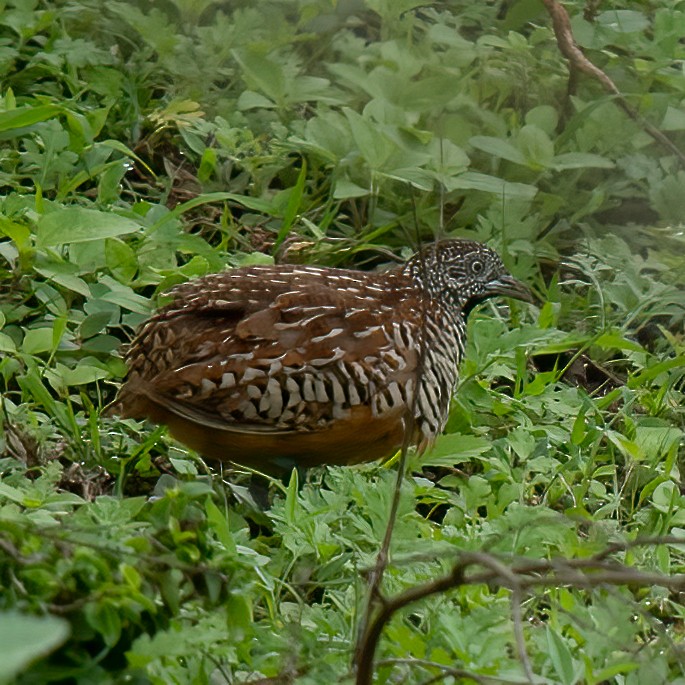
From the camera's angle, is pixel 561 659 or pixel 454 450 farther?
Answer: pixel 454 450

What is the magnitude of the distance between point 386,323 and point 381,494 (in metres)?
0.78

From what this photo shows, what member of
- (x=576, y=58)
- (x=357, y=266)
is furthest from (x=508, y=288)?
(x=576, y=58)

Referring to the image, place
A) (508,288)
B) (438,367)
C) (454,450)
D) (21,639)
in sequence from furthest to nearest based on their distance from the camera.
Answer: (508,288), (454,450), (438,367), (21,639)

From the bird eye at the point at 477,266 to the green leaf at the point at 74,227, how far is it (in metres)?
1.29

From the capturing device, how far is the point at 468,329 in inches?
220

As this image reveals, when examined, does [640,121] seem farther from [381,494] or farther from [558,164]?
[381,494]

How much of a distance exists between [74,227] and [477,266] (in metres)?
1.52

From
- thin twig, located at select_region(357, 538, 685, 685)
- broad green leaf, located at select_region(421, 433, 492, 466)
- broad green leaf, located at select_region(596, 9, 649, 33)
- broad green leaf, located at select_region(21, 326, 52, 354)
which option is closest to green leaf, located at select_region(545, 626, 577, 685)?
thin twig, located at select_region(357, 538, 685, 685)

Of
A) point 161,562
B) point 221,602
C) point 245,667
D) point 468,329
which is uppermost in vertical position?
point 161,562

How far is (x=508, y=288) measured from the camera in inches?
207

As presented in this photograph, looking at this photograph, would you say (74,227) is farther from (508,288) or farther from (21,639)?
(21,639)

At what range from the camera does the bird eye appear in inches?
202

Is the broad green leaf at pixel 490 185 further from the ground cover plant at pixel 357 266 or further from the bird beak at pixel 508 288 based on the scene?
the bird beak at pixel 508 288

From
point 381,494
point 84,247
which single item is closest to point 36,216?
point 84,247
